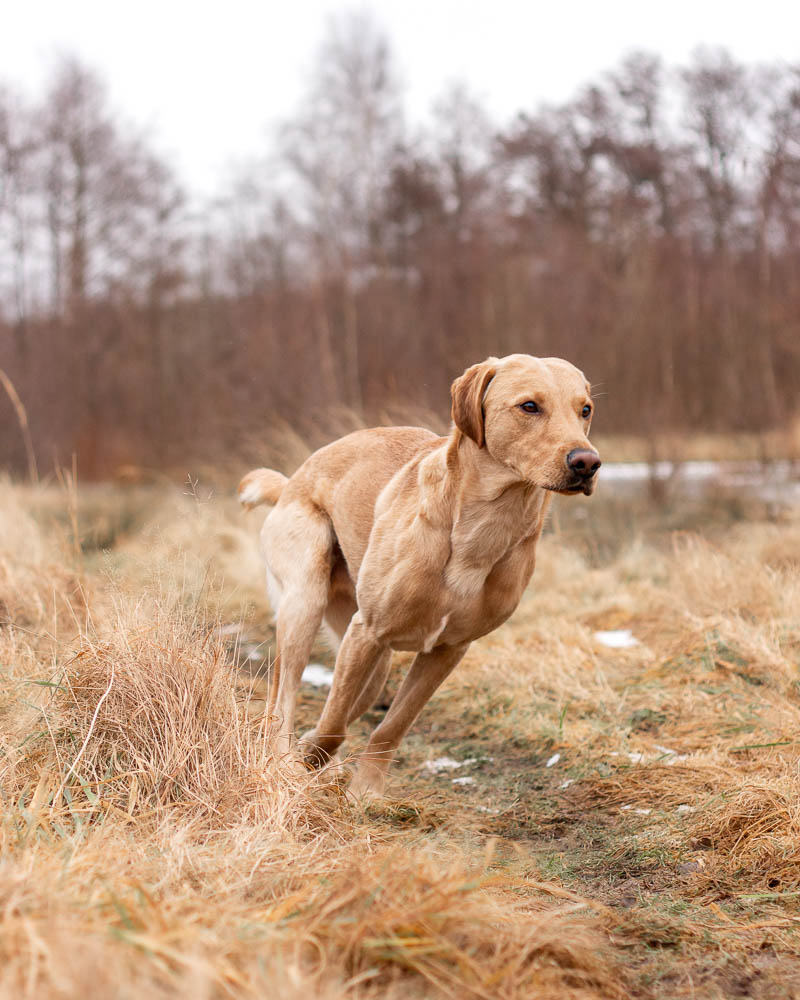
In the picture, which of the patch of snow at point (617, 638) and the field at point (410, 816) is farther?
the patch of snow at point (617, 638)

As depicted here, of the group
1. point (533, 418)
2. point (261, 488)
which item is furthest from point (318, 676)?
point (533, 418)

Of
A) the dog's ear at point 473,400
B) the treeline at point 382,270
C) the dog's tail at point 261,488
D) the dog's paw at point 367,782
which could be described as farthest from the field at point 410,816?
the treeline at point 382,270

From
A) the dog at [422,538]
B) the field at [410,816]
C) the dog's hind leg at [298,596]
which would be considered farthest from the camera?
the dog's hind leg at [298,596]

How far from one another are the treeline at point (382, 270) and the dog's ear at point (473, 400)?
7781 mm

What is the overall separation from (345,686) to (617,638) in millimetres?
2747

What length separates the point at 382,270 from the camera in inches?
689

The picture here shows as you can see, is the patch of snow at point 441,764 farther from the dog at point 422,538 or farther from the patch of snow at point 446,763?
the dog at point 422,538

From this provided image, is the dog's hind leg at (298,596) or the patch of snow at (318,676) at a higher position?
the dog's hind leg at (298,596)

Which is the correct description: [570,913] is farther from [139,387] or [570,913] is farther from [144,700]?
[139,387]

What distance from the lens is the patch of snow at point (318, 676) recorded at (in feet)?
19.0

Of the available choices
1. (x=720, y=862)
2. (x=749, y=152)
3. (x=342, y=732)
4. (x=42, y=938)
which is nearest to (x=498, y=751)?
(x=342, y=732)

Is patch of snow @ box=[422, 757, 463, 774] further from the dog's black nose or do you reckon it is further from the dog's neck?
the dog's black nose

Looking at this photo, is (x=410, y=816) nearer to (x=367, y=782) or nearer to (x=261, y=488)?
(x=367, y=782)

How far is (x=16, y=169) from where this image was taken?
56.6 feet
